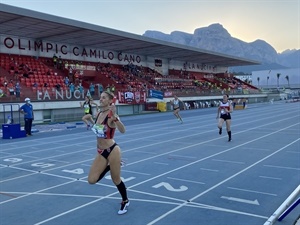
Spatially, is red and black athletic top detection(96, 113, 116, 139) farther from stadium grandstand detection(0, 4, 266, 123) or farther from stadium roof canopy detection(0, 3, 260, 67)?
stadium roof canopy detection(0, 3, 260, 67)

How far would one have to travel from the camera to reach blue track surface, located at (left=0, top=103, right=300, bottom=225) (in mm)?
5367

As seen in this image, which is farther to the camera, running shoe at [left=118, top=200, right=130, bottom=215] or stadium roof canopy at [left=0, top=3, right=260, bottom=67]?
stadium roof canopy at [left=0, top=3, right=260, bottom=67]

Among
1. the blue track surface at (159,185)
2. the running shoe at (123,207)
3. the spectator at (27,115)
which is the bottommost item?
the blue track surface at (159,185)

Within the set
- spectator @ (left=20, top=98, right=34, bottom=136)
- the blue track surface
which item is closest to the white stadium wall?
spectator @ (left=20, top=98, right=34, bottom=136)

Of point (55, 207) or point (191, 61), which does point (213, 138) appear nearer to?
point (55, 207)

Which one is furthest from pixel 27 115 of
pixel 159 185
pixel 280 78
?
pixel 280 78

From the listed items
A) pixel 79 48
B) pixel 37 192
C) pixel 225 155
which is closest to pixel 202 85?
pixel 79 48

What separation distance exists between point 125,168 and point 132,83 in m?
29.4

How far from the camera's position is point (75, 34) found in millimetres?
31672

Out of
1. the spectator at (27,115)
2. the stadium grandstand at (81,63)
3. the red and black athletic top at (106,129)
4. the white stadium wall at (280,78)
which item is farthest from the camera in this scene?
the white stadium wall at (280,78)

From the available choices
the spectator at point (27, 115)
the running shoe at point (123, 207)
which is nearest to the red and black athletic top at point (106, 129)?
the running shoe at point (123, 207)

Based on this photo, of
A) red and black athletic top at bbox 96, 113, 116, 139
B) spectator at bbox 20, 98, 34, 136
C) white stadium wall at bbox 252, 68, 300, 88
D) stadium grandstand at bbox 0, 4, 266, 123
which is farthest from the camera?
white stadium wall at bbox 252, 68, 300, 88

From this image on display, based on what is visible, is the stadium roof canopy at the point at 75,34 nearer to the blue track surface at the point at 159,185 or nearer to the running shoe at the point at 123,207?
the blue track surface at the point at 159,185

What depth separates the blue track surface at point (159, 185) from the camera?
5367mm
